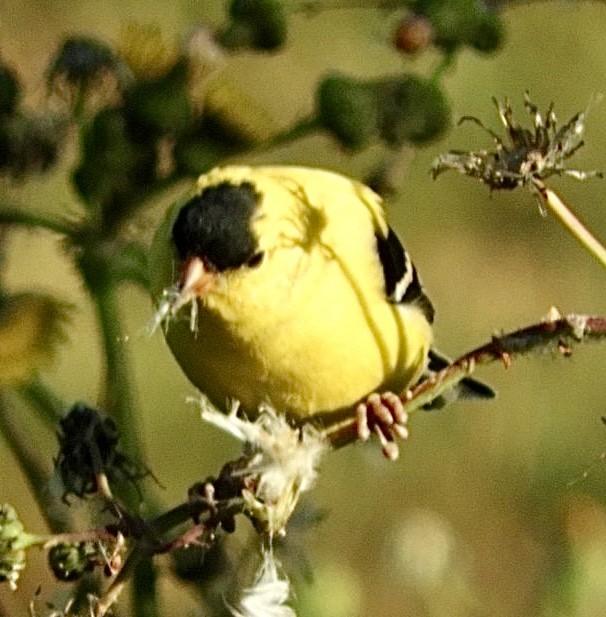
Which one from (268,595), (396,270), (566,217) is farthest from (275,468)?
(396,270)

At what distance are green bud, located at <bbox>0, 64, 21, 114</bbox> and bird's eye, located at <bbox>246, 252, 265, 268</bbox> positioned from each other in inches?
16.2

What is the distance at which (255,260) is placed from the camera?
1.53 m

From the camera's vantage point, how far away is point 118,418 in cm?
151

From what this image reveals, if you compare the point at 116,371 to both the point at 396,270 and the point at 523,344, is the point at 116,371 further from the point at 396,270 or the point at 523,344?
the point at 523,344

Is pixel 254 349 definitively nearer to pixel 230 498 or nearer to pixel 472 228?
pixel 230 498

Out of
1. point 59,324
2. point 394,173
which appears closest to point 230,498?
point 59,324

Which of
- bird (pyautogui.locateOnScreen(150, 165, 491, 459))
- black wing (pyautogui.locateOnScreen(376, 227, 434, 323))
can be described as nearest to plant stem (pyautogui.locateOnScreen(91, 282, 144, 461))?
bird (pyautogui.locateOnScreen(150, 165, 491, 459))

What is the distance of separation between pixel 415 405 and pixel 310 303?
44 centimetres

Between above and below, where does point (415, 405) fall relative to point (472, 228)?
above

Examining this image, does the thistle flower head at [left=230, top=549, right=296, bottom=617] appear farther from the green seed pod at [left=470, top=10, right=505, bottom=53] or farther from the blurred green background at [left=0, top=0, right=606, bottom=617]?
the blurred green background at [left=0, top=0, right=606, bottom=617]

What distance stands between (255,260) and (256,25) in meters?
0.39

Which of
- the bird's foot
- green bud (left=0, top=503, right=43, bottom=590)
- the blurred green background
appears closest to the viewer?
green bud (left=0, top=503, right=43, bottom=590)

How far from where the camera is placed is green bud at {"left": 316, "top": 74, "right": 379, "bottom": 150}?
1.68 metres

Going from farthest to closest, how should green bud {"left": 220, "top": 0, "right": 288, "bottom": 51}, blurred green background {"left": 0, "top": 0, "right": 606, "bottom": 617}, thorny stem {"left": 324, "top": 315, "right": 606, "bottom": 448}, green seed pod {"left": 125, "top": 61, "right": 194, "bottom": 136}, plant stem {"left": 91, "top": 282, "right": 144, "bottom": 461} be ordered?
blurred green background {"left": 0, "top": 0, "right": 606, "bottom": 617} < green bud {"left": 220, "top": 0, "right": 288, "bottom": 51} < green seed pod {"left": 125, "top": 61, "right": 194, "bottom": 136} < plant stem {"left": 91, "top": 282, "right": 144, "bottom": 461} < thorny stem {"left": 324, "top": 315, "right": 606, "bottom": 448}
